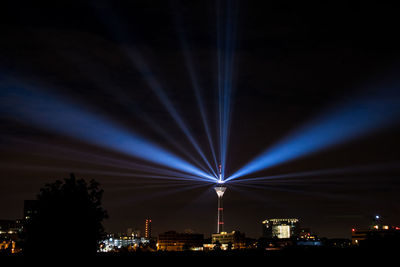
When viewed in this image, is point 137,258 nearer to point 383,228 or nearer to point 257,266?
point 257,266

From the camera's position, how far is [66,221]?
129ft

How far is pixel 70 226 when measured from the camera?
39156 millimetres

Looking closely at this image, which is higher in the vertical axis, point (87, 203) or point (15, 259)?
point (87, 203)

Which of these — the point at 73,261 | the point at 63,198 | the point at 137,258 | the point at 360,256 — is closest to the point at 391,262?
the point at 360,256

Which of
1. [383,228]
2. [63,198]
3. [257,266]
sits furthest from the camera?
[383,228]

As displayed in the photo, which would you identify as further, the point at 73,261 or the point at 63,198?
the point at 63,198

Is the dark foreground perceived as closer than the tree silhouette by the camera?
Yes

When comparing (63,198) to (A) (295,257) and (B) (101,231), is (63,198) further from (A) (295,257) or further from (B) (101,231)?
(A) (295,257)

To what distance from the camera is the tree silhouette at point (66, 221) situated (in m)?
38.7

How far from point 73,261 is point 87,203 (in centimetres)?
564

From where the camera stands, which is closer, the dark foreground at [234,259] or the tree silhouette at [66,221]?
the dark foreground at [234,259]

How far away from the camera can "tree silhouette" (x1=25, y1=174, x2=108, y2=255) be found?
3872cm

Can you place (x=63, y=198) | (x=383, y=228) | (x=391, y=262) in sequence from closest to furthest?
(x=391, y=262) → (x=63, y=198) → (x=383, y=228)

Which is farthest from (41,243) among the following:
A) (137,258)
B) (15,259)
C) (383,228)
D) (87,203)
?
(383,228)
